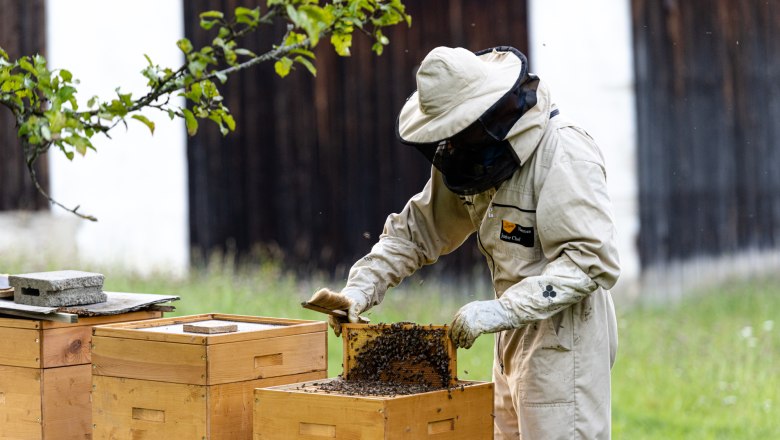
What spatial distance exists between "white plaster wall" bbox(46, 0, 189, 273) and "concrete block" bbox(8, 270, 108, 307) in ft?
16.0

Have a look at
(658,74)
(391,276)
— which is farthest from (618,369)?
(391,276)

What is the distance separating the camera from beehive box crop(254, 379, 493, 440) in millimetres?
2568

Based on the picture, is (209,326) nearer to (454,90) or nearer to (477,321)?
(477,321)

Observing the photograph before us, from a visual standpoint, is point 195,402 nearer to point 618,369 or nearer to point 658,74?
point 618,369

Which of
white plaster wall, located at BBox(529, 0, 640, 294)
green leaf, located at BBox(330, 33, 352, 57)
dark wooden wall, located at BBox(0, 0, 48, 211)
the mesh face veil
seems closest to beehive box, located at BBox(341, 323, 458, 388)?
the mesh face veil

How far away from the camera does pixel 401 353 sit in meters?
2.90

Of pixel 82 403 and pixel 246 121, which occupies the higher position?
A: pixel 246 121

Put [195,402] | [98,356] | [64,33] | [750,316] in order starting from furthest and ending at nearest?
1. [64,33]
2. [750,316]
3. [98,356]
4. [195,402]

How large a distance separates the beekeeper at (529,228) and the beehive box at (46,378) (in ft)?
2.91

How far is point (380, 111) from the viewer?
7.97m

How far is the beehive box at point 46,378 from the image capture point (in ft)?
10.6

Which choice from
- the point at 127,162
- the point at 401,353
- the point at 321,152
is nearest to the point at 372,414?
the point at 401,353

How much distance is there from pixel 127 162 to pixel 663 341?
4.52m

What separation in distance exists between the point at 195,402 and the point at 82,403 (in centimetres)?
70
